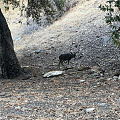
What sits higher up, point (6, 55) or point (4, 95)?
point (6, 55)

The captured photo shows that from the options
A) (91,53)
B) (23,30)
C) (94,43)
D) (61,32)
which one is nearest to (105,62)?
(91,53)

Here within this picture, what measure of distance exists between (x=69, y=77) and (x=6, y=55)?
93.2 inches

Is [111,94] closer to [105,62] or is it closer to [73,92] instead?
[73,92]

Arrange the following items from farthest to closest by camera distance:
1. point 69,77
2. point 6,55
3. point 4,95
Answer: point 6,55, point 69,77, point 4,95

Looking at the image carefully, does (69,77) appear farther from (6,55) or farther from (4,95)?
(4,95)

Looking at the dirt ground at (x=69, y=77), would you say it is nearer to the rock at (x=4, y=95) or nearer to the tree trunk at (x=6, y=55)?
the rock at (x=4, y=95)

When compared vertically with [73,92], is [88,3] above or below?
above

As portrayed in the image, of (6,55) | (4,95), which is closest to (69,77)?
(6,55)

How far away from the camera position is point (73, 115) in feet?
21.3

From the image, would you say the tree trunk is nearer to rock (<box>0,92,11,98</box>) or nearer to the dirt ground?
the dirt ground

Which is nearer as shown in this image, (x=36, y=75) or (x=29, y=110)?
(x=29, y=110)

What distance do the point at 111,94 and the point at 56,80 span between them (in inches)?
123

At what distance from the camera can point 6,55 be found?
11.7 m

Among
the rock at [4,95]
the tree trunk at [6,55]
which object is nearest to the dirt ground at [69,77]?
the rock at [4,95]
